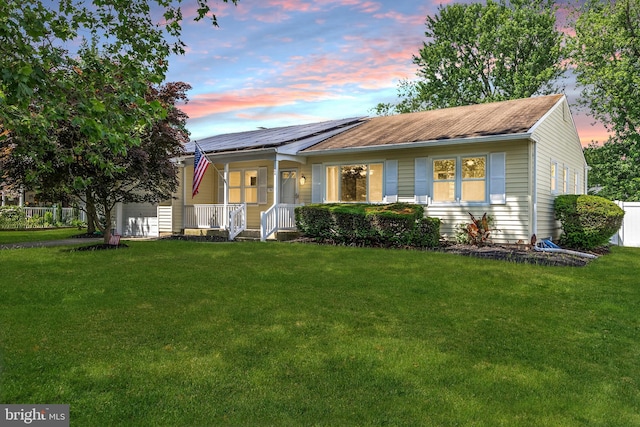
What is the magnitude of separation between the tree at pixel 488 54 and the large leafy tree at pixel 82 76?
26.1 meters

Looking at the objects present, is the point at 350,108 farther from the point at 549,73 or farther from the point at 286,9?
the point at 286,9

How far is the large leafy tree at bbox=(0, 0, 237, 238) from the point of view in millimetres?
4496

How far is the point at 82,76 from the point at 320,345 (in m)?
4.75

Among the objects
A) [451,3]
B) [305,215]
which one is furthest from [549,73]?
[305,215]

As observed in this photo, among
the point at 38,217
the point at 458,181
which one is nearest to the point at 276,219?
the point at 458,181

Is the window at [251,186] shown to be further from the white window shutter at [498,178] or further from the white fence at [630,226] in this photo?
the white fence at [630,226]

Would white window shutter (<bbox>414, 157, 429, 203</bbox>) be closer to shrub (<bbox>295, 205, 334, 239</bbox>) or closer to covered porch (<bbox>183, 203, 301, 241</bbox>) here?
shrub (<bbox>295, 205, 334, 239</bbox>)

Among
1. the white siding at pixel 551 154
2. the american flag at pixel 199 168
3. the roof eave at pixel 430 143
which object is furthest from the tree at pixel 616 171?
the american flag at pixel 199 168

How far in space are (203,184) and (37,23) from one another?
14597 mm

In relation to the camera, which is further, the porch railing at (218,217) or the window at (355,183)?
the porch railing at (218,217)

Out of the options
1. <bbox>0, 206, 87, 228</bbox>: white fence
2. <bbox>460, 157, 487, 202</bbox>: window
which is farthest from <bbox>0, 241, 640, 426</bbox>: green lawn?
<bbox>0, 206, 87, 228</bbox>: white fence

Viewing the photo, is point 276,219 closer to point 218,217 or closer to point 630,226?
point 218,217

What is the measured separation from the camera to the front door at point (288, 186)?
1747cm

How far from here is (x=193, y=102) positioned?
13375 millimetres
